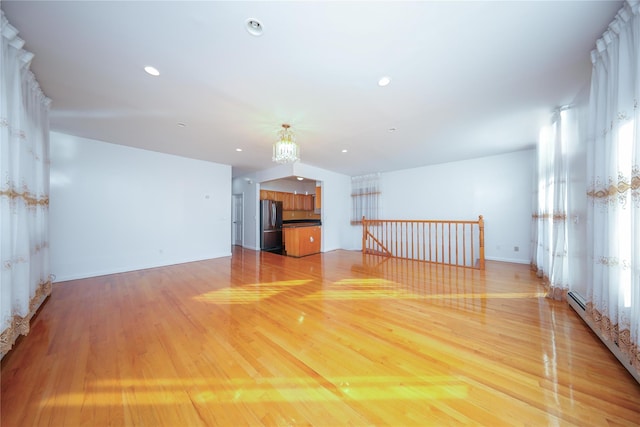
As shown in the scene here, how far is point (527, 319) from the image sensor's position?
217 cm

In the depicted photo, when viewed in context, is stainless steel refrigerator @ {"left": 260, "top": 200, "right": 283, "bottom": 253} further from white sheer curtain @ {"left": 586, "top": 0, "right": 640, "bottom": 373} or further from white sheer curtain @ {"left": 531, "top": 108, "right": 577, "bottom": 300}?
white sheer curtain @ {"left": 586, "top": 0, "right": 640, "bottom": 373}

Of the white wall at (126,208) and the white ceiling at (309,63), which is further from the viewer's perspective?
the white wall at (126,208)

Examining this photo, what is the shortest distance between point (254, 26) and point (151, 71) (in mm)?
1216

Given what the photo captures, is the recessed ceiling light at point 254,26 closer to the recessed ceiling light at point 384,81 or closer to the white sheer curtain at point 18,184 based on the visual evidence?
the recessed ceiling light at point 384,81

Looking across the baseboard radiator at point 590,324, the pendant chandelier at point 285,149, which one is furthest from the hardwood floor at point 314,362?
the pendant chandelier at point 285,149

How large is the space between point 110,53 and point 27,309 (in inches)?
91.7

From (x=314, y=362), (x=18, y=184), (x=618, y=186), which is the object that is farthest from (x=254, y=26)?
(x=618, y=186)

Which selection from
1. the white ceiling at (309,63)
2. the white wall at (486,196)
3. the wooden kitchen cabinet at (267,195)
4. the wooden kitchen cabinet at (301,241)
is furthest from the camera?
the wooden kitchen cabinet at (267,195)

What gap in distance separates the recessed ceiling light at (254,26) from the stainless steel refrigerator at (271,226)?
528 centimetres

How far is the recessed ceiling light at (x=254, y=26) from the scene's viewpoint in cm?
146

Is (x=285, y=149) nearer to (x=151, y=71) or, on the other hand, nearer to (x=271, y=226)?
(x=151, y=71)

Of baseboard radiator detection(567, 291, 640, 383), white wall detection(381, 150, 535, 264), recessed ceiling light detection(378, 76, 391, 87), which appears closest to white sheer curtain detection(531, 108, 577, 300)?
baseboard radiator detection(567, 291, 640, 383)

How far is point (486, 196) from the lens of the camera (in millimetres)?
5027

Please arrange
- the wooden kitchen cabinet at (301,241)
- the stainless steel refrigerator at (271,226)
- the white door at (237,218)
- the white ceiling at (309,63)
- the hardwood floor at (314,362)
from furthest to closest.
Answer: the white door at (237,218) < the stainless steel refrigerator at (271,226) < the wooden kitchen cabinet at (301,241) < the white ceiling at (309,63) < the hardwood floor at (314,362)
